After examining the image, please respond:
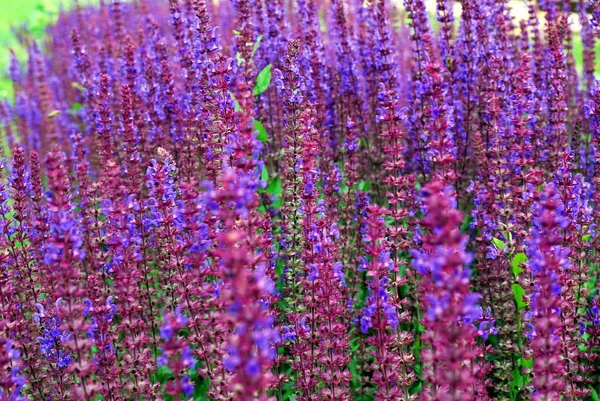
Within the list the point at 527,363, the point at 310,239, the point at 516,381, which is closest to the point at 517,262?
the point at 527,363

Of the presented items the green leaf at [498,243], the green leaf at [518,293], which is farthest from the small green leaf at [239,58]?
the green leaf at [518,293]

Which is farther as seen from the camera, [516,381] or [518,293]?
[516,381]

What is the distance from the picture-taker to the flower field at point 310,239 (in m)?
3.14

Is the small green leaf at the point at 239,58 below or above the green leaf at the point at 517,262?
above

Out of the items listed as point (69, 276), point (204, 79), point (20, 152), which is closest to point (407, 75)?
point (204, 79)

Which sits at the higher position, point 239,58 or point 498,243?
point 239,58

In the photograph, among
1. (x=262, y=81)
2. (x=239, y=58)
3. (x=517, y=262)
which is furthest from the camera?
(x=262, y=81)

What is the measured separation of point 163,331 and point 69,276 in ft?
2.27

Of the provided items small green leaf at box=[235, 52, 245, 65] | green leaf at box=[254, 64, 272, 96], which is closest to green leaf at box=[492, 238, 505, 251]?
small green leaf at box=[235, 52, 245, 65]

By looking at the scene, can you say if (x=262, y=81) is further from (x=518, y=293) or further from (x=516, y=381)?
(x=516, y=381)

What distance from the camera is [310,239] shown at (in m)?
3.88

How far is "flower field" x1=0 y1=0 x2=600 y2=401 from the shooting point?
3143 mm

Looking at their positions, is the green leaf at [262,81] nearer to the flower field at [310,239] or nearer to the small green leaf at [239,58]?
the flower field at [310,239]

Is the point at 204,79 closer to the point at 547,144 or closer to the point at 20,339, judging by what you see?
the point at 20,339
